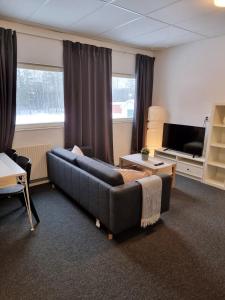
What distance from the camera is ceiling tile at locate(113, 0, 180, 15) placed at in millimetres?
2443

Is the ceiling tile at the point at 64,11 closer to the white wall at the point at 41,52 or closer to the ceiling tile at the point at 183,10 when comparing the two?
the white wall at the point at 41,52

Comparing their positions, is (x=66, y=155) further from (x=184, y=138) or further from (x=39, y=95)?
(x=184, y=138)

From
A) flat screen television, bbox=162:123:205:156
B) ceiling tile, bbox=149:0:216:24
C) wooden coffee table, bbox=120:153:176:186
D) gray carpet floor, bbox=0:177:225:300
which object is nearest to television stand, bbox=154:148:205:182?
flat screen television, bbox=162:123:205:156

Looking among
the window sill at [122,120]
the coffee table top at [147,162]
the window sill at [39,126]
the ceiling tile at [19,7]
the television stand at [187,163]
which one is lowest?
the television stand at [187,163]

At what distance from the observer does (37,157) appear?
11.8 ft

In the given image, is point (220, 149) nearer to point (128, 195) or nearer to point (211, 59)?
point (211, 59)

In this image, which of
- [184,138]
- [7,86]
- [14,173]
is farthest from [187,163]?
[7,86]

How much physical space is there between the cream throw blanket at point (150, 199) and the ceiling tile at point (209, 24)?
2.29 m

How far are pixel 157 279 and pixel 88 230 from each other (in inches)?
37.5

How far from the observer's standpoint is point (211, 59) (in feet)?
12.8

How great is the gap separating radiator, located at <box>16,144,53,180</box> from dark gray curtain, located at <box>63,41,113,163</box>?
1.52ft

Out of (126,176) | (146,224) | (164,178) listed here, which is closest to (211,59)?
(164,178)

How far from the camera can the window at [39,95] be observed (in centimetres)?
342

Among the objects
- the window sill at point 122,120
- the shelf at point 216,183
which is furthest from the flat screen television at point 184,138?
the window sill at point 122,120
